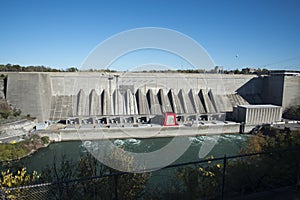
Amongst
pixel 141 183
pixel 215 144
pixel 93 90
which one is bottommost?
pixel 215 144

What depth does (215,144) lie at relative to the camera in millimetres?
13898

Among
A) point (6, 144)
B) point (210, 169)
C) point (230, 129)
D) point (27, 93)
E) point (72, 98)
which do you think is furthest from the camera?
point (72, 98)

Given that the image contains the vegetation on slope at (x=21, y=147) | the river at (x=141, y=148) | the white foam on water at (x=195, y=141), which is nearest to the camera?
the vegetation on slope at (x=21, y=147)

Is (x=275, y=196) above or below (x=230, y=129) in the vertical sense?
above

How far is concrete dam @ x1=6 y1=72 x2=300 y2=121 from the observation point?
16.2 metres

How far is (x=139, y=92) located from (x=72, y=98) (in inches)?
255

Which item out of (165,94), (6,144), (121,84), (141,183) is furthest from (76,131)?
(141,183)

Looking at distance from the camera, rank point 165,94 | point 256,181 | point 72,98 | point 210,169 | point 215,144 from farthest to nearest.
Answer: point 165,94, point 72,98, point 215,144, point 210,169, point 256,181

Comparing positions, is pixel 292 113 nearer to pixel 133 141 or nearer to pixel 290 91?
pixel 290 91

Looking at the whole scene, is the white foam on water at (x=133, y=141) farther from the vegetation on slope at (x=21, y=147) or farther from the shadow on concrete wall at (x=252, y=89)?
the shadow on concrete wall at (x=252, y=89)

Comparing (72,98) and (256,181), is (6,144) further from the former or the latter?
(256,181)

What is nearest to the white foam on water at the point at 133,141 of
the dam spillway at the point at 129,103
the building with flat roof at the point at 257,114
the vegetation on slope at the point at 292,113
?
the dam spillway at the point at 129,103

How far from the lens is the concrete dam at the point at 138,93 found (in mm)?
16203

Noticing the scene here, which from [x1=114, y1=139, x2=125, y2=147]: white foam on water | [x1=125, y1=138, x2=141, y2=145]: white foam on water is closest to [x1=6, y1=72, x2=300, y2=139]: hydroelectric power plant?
[x1=125, y1=138, x2=141, y2=145]: white foam on water
